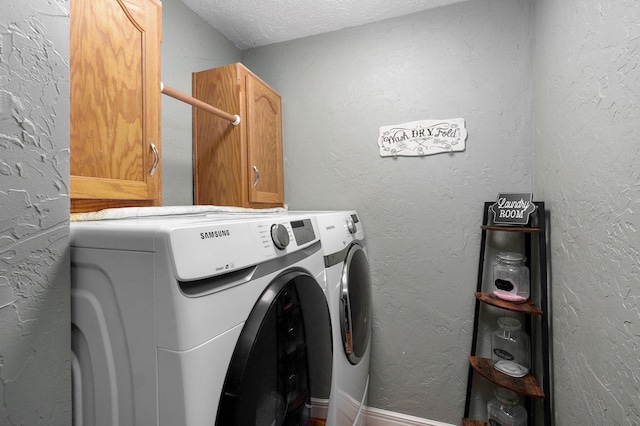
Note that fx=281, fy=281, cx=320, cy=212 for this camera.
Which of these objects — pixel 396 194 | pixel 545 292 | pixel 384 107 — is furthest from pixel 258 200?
pixel 545 292

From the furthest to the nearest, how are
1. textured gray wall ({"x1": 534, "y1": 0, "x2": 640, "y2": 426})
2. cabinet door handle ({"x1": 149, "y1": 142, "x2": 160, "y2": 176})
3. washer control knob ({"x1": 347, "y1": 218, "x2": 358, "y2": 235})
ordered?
washer control knob ({"x1": 347, "y1": 218, "x2": 358, "y2": 235}) < cabinet door handle ({"x1": 149, "y1": 142, "x2": 160, "y2": 176}) < textured gray wall ({"x1": 534, "y1": 0, "x2": 640, "y2": 426})

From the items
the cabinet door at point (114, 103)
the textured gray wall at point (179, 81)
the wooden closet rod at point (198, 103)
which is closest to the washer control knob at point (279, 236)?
the cabinet door at point (114, 103)

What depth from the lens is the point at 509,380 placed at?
4.01ft

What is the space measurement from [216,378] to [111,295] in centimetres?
25

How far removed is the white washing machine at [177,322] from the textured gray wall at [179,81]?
2.97ft

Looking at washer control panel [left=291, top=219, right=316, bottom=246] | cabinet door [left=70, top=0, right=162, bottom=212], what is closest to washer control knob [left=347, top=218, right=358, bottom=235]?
washer control panel [left=291, top=219, right=316, bottom=246]

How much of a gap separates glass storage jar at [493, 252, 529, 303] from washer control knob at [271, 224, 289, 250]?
113 centimetres

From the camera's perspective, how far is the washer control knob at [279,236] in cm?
68

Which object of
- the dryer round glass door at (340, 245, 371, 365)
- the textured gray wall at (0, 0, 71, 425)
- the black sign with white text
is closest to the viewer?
the textured gray wall at (0, 0, 71, 425)

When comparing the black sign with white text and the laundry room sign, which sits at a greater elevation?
the laundry room sign

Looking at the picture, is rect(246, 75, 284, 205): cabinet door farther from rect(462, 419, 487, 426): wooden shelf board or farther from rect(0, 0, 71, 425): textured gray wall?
rect(462, 419, 487, 426): wooden shelf board

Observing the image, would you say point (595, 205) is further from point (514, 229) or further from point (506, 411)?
point (506, 411)

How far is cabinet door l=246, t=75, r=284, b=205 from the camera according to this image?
1.48m

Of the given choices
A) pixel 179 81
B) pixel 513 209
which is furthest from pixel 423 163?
pixel 179 81
